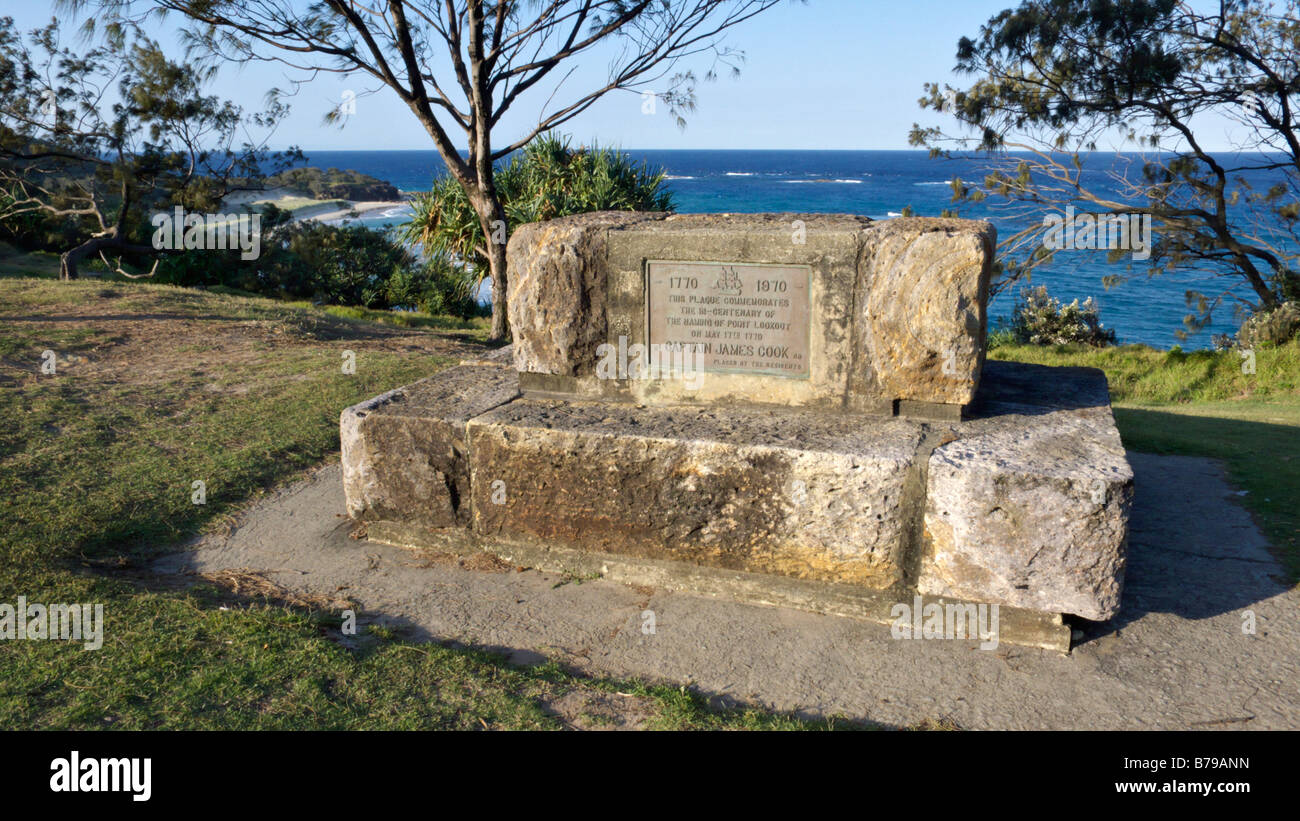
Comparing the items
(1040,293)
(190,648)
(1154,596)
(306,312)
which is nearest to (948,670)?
(1154,596)

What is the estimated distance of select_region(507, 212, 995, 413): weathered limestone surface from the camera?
391 cm

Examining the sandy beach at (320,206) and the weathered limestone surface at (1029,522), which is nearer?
the weathered limestone surface at (1029,522)

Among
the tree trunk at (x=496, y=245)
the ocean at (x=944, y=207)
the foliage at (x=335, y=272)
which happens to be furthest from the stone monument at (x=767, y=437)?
the foliage at (x=335, y=272)

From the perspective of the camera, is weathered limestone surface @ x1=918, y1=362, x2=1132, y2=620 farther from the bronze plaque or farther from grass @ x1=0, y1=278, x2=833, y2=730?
grass @ x1=0, y1=278, x2=833, y2=730

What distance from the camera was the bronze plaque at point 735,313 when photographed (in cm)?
418

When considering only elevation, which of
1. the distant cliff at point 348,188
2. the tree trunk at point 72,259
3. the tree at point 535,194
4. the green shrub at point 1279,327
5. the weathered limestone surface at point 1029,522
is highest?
the distant cliff at point 348,188

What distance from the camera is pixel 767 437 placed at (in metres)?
3.92

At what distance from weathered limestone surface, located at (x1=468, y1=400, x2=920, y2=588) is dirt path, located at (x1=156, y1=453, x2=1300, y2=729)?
0.78 ft

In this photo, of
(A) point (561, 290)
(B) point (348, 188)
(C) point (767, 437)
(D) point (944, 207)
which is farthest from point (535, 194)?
(B) point (348, 188)

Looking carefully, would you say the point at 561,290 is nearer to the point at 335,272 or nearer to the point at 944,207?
the point at 335,272

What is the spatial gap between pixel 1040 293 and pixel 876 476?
12277mm

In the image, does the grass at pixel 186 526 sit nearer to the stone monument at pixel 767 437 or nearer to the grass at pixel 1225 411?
the stone monument at pixel 767 437

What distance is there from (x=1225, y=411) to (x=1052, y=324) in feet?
20.2

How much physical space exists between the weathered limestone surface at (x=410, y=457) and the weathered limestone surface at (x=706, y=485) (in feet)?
0.42
